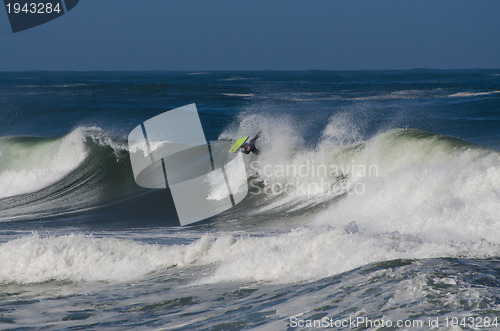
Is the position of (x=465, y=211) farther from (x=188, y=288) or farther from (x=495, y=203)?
(x=188, y=288)

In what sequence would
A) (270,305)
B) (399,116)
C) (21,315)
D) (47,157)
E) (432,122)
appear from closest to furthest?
(270,305) < (21,315) < (47,157) < (432,122) < (399,116)

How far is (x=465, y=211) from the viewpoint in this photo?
30.2 feet

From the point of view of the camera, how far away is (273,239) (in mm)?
8703

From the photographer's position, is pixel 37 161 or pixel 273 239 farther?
pixel 37 161

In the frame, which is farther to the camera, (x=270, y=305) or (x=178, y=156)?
(x=178, y=156)

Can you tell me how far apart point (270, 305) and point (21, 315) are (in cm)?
287

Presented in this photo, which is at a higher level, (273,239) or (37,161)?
(273,239)

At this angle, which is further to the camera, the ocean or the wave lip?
the wave lip

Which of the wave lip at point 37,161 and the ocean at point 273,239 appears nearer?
the ocean at point 273,239

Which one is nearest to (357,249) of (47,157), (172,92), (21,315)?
(21,315)

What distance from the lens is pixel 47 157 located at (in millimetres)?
20531

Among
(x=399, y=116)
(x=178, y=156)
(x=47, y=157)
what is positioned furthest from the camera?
(x=399, y=116)

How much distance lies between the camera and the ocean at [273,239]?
19.9 feet

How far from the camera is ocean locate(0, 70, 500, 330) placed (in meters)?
6.07
